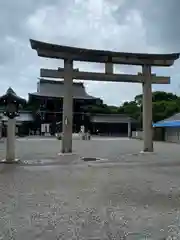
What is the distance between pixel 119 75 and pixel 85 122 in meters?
41.6

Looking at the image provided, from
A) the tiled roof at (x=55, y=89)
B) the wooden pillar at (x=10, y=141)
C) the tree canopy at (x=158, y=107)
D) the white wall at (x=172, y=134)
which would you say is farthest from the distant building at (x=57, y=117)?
the wooden pillar at (x=10, y=141)

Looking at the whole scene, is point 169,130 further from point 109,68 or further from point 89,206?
point 89,206

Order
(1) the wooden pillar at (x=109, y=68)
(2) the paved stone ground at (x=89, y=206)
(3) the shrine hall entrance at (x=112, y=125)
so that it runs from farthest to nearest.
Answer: (3) the shrine hall entrance at (x=112, y=125) → (1) the wooden pillar at (x=109, y=68) → (2) the paved stone ground at (x=89, y=206)

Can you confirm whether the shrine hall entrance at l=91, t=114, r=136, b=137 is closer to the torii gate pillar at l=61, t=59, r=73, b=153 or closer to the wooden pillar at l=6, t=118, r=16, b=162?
the torii gate pillar at l=61, t=59, r=73, b=153

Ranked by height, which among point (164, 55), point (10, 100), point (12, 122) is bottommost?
point (12, 122)

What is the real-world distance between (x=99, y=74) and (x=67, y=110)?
293 cm

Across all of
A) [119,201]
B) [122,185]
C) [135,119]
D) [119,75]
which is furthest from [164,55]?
[135,119]

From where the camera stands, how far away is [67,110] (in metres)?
17.9

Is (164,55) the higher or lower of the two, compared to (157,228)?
higher

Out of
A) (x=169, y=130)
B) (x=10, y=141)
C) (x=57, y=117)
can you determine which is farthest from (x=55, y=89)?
(x=10, y=141)

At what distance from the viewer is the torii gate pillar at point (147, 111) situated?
1914cm

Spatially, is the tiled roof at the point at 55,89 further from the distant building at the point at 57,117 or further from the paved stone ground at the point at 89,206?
the paved stone ground at the point at 89,206

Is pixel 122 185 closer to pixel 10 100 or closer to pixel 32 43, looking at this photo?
pixel 10 100

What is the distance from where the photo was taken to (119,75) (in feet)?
62.5
